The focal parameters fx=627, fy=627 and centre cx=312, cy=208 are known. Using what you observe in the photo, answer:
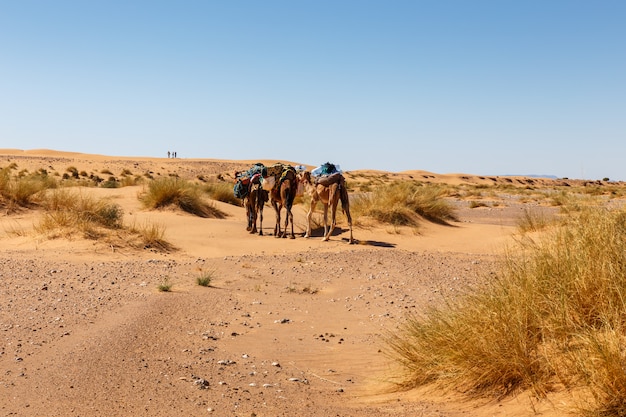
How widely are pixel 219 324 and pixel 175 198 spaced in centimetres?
1341

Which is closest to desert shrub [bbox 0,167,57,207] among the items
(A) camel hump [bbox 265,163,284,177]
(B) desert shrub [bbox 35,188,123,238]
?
(B) desert shrub [bbox 35,188,123,238]

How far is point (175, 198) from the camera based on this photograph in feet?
70.7

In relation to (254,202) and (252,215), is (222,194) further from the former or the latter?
(254,202)

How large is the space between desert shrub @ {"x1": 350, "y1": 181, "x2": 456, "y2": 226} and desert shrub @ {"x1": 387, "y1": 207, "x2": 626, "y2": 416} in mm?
13500

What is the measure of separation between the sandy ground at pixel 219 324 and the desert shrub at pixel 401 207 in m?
2.47

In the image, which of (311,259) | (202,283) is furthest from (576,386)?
(311,259)

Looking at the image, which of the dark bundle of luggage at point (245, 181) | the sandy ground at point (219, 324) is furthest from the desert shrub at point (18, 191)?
the dark bundle of luggage at point (245, 181)

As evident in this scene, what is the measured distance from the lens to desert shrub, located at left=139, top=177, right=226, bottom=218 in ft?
70.1

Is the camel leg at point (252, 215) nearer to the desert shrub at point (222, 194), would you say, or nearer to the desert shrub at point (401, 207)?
the desert shrub at point (401, 207)

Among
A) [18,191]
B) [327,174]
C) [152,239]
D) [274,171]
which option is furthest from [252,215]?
[18,191]

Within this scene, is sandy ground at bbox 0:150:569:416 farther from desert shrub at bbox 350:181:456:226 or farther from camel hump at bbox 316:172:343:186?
desert shrub at bbox 350:181:456:226

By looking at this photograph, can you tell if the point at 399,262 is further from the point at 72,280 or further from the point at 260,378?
the point at 260,378

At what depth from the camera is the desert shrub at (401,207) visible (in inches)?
782

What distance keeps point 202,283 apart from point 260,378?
4.75m
